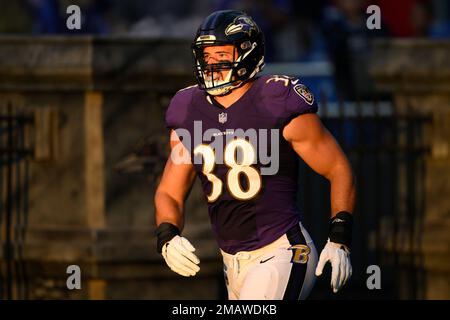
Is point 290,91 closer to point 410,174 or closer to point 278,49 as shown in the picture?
point 410,174

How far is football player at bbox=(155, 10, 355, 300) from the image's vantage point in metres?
8.08

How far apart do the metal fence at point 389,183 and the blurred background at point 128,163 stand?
0.01 meters

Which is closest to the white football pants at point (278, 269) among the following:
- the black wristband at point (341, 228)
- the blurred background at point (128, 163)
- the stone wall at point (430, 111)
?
the black wristband at point (341, 228)

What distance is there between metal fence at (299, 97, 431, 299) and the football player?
3283 millimetres

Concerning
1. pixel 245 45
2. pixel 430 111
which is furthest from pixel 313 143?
pixel 430 111

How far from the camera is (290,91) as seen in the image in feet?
26.7

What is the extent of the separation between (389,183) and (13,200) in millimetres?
3091

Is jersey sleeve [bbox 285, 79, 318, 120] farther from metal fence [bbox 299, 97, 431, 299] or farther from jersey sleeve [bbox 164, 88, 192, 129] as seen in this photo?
metal fence [bbox 299, 97, 431, 299]

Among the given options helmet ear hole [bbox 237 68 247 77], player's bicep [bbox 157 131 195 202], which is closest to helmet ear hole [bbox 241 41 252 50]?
helmet ear hole [bbox 237 68 247 77]

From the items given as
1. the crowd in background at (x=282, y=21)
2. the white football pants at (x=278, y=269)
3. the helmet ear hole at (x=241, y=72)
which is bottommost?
the white football pants at (x=278, y=269)

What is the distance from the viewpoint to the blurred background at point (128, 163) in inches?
439

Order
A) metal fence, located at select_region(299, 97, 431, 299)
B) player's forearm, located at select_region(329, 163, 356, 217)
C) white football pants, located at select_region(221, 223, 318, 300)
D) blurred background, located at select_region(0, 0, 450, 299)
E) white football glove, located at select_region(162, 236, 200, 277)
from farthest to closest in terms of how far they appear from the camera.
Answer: metal fence, located at select_region(299, 97, 431, 299), blurred background, located at select_region(0, 0, 450, 299), player's forearm, located at select_region(329, 163, 356, 217), white football pants, located at select_region(221, 223, 318, 300), white football glove, located at select_region(162, 236, 200, 277)

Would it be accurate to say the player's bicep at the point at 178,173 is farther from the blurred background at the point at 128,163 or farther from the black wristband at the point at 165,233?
the blurred background at the point at 128,163

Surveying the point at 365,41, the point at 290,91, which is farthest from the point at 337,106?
the point at 290,91
